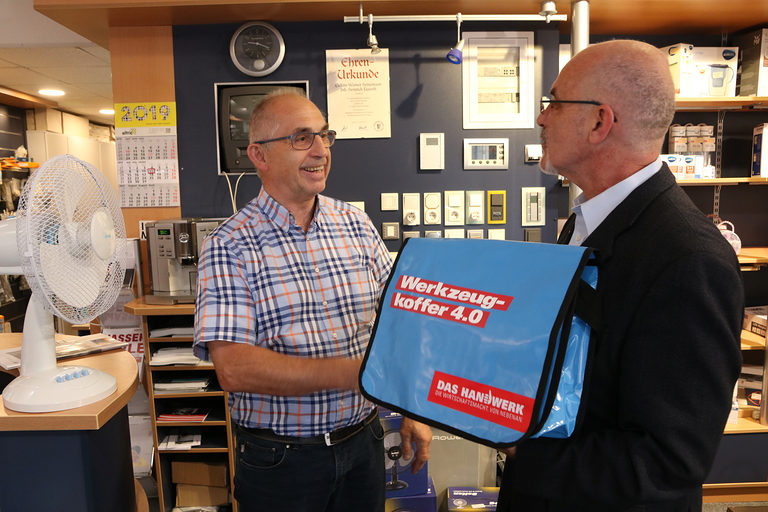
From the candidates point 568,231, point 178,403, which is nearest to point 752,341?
point 568,231

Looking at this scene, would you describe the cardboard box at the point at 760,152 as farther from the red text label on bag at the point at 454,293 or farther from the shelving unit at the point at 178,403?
the shelving unit at the point at 178,403

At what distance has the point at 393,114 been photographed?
3104mm

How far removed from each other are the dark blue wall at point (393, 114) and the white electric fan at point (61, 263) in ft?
5.48

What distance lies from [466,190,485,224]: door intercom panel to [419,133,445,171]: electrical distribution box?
258 millimetres

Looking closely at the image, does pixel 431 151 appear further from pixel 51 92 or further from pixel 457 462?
pixel 51 92

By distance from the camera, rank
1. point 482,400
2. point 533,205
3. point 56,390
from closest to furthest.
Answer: point 482,400 → point 56,390 → point 533,205

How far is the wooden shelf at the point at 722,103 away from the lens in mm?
2859

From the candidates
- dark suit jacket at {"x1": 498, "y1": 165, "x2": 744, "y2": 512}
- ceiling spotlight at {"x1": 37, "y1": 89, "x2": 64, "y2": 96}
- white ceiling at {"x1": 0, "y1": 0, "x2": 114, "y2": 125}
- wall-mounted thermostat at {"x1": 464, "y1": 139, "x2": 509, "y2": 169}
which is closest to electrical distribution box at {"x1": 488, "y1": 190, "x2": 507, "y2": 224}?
wall-mounted thermostat at {"x1": 464, "y1": 139, "x2": 509, "y2": 169}

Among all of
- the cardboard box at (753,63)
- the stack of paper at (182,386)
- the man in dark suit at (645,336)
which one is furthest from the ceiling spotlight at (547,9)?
the stack of paper at (182,386)

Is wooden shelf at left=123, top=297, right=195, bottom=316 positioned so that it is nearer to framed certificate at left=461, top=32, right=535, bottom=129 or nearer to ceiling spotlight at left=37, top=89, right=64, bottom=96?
framed certificate at left=461, top=32, right=535, bottom=129

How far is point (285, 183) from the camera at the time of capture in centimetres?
150

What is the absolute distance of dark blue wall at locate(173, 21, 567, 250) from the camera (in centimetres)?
303

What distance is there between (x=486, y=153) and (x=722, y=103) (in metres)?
1.40

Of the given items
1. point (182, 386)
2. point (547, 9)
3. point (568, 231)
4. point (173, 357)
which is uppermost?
point (547, 9)
